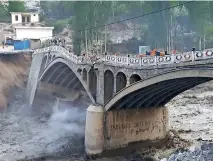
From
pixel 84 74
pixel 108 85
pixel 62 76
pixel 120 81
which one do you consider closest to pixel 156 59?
pixel 120 81

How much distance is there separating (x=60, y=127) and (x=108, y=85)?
1197 cm

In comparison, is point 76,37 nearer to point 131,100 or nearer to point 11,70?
point 11,70

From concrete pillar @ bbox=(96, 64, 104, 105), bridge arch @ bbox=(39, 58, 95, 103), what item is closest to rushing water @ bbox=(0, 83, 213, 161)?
bridge arch @ bbox=(39, 58, 95, 103)

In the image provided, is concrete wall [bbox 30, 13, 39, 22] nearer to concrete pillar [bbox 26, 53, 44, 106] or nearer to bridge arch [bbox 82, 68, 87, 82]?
concrete pillar [bbox 26, 53, 44, 106]

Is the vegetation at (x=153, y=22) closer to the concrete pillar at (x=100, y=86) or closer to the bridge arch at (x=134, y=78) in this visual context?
the concrete pillar at (x=100, y=86)

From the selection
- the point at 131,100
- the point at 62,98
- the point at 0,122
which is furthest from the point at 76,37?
the point at 131,100

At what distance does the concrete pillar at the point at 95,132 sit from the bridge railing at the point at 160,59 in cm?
428

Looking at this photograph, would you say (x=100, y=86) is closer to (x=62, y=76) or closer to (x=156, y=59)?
(x=156, y=59)

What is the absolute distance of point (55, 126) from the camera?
42.0 metres

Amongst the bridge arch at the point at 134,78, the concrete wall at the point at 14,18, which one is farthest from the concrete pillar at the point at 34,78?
the bridge arch at the point at 134,78

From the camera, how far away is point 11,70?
56.8 metres

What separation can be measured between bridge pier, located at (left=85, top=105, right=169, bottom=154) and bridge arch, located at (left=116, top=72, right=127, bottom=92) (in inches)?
111

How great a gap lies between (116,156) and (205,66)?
515 inches

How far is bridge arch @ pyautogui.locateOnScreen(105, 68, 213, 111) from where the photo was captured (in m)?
22.4
